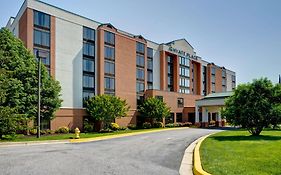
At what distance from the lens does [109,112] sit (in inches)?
1443

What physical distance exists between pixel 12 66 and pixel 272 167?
24397mm

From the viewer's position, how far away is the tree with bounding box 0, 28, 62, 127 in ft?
83.7

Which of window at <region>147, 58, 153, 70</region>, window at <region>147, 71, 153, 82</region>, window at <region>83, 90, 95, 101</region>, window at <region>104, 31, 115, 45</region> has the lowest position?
window at <region>83, 90, 95, 101</region>

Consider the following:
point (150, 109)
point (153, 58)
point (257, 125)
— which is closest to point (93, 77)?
point (150, 109)

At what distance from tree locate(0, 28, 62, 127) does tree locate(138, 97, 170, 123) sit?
57.9 feet

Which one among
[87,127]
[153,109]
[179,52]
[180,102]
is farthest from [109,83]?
[179,52]

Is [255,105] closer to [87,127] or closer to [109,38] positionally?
[87,127]

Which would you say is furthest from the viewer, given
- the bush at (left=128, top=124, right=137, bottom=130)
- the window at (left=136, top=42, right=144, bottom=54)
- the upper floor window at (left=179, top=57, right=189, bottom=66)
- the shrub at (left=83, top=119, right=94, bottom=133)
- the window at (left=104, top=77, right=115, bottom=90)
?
the upper floor window at (left=179, top=57, right=189, bottom=66)

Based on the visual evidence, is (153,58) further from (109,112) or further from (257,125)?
(257,125)

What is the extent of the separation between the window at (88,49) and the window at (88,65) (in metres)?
0.90

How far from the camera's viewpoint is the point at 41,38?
3622cm

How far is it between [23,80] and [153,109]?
22282 mm

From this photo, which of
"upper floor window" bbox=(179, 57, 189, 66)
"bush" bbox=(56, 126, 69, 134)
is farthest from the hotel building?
"bush" bbox=(56, 126, 69, 134)

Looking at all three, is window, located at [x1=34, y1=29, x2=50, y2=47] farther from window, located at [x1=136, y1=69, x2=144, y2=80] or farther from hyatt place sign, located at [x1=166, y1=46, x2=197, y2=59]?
hyatt place sign, located at [x1=166, y1=46, x2=197, y2=59]
